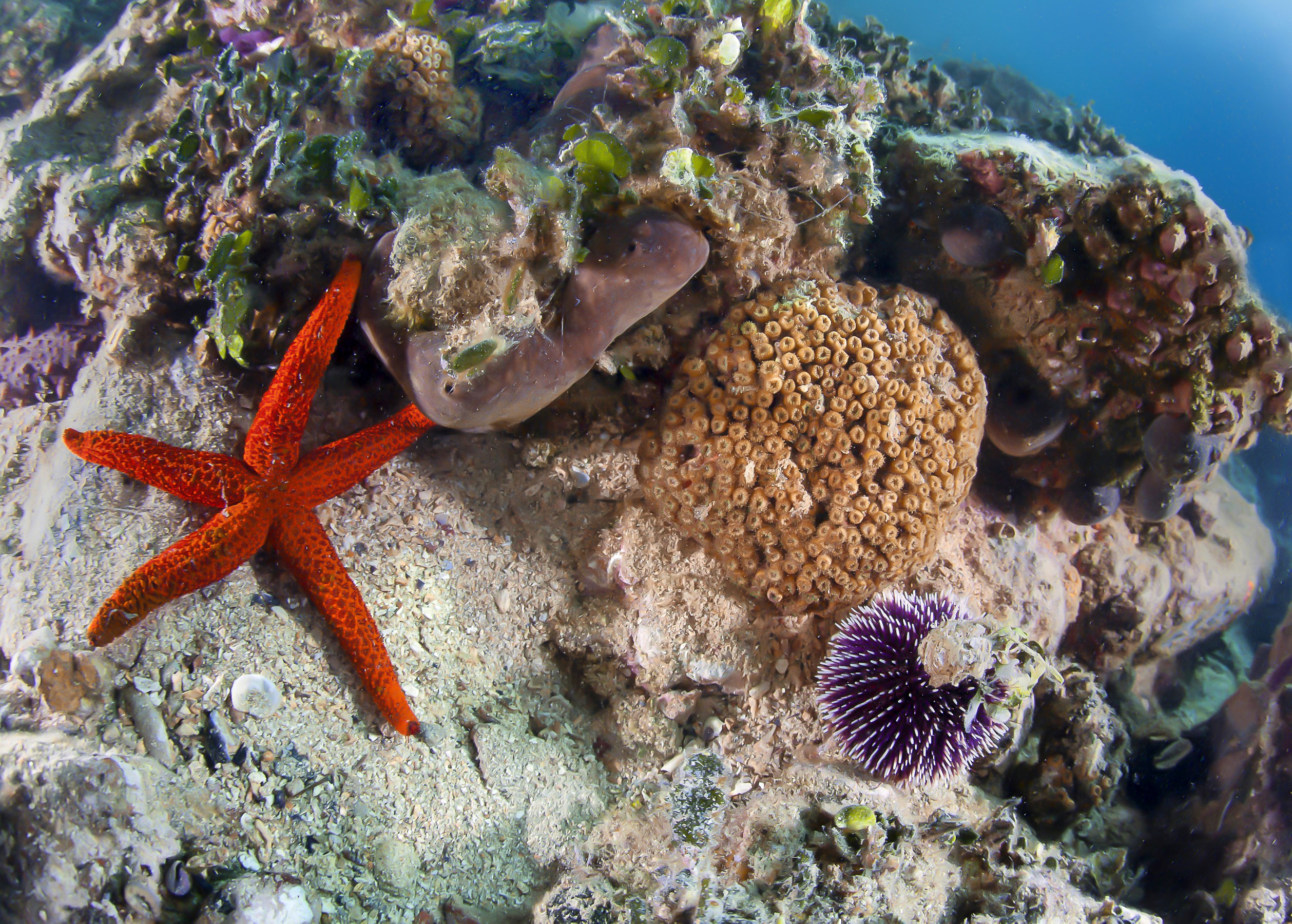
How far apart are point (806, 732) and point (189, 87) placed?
231 inches

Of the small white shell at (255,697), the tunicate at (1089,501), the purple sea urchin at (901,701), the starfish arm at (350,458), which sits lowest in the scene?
the small white shell at (255,697)

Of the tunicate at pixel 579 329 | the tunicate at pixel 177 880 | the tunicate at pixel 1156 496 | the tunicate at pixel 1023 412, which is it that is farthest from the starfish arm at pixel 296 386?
the tunicate at pixel 1156 496

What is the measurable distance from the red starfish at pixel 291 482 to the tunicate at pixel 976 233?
10.7ft

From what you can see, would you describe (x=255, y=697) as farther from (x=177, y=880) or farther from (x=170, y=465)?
(x=170, y=465)

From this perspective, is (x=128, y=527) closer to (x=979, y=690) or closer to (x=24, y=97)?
(x=979, y=690)

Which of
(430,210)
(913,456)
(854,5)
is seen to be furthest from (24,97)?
(854,5)

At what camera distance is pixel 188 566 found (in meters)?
2.60

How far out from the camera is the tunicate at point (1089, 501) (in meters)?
4.27

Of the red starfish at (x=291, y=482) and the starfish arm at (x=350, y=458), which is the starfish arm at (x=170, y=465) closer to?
the red starfish at (x=291, y=482)

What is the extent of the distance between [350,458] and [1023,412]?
409 centimetres

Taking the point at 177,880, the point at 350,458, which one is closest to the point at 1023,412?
the point at 350,458

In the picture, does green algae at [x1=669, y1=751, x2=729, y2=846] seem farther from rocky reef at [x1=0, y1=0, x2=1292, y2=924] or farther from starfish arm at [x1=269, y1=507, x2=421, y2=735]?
starfish arm at [x1=269, y1=507, x2=421, y2=735]

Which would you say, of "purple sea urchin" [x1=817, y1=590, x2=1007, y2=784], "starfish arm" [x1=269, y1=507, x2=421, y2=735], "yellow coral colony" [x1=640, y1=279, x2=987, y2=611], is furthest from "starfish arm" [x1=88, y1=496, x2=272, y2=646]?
"purple sea urchin" [x1=817, y1=590, x2=1007, y2=784]

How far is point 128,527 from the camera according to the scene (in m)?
2.91
